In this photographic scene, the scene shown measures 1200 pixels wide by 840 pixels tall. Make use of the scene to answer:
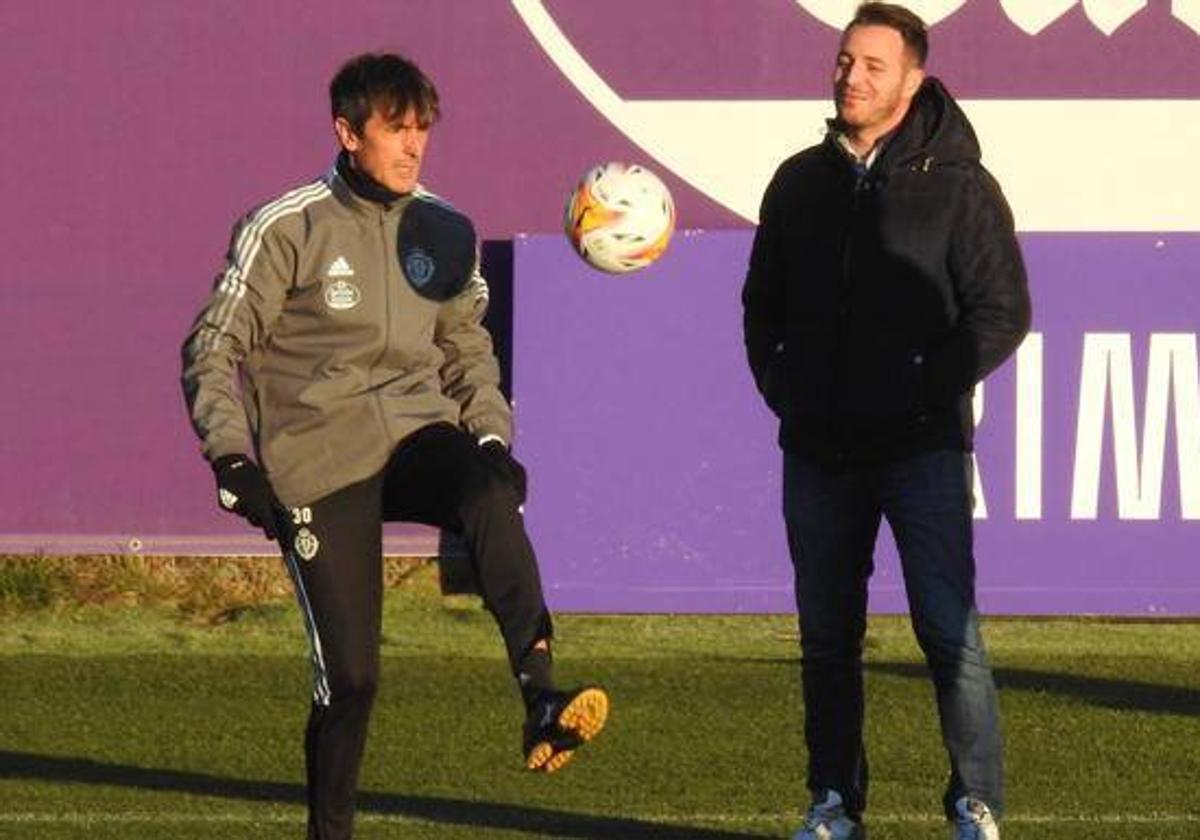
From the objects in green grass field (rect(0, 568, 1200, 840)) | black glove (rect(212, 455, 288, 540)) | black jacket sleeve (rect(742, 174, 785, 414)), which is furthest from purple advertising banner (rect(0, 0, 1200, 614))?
black glove (rect(212, 455, 288, 540))

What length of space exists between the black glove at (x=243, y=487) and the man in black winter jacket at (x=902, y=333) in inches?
59.1

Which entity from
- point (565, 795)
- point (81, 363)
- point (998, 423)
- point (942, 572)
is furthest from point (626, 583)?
point (942, 572)

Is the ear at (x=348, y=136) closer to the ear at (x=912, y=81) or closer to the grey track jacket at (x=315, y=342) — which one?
the grey track jacket at (x=315, y=342)

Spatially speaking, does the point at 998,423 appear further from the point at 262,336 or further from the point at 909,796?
the point at 262,336

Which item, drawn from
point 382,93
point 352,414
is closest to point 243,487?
point 352,414

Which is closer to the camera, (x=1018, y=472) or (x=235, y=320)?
(x=235, y=320)

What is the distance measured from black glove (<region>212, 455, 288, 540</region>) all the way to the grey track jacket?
4.0 inches

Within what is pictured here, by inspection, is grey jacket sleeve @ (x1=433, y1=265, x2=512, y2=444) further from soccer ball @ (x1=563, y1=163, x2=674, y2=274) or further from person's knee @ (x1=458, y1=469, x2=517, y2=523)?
soccer ball @ (x1=563, y1=163, x2=674, y2=274)

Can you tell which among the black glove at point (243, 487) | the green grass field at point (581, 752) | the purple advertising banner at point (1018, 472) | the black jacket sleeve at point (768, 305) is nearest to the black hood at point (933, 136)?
the black jacket sleeve at point (768, 305)

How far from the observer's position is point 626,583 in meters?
12.6

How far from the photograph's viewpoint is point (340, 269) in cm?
766

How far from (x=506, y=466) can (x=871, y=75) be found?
1335 mm

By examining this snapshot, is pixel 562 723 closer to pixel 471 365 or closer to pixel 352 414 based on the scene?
pixel 352 414

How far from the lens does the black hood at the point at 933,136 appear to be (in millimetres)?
8016
